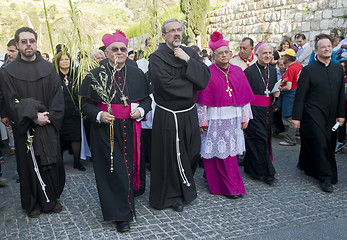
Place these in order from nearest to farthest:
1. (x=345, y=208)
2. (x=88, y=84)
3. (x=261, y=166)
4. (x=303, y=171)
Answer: (x=88, y=84) < (x=345, y=208) < (x=261, y=166) < (x=303, y=171)

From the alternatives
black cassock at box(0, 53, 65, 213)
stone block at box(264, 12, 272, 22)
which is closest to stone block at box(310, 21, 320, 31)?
stone block at box(264, 12, 272, 22)

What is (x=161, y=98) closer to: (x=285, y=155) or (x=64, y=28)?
(x=64, y=28)

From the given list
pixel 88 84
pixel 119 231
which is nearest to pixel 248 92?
pixel 88 84

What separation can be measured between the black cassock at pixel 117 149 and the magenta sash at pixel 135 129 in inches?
1.4

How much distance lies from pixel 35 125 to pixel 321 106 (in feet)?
12.9

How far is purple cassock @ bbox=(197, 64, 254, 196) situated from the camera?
530cm

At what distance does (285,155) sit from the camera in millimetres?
7625

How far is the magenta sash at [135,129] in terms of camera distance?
4504mm

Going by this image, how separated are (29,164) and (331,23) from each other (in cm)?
1129

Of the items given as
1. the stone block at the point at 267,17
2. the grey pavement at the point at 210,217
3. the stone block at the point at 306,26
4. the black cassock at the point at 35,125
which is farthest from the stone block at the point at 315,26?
the black cassock at the point at 35,125

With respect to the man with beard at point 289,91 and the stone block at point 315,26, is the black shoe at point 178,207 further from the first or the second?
the stone block at point 315,26

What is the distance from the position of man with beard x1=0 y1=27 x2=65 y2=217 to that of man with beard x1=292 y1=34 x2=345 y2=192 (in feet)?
11.2

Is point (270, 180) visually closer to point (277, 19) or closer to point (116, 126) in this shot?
point (116, 126)

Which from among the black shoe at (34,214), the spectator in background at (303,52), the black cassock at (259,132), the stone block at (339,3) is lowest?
the black shoe at (34,214)
